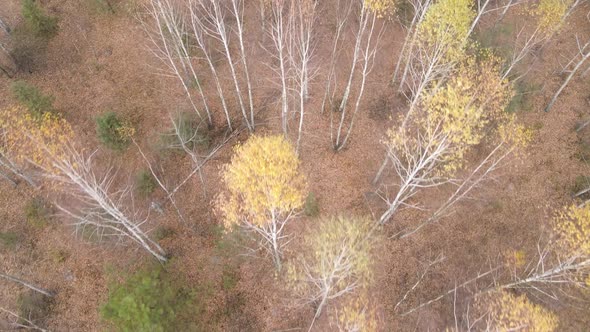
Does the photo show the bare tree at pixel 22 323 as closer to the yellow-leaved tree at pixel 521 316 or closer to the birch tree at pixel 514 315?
the birch tree at pixel 514 315

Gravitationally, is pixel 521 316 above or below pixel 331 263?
below

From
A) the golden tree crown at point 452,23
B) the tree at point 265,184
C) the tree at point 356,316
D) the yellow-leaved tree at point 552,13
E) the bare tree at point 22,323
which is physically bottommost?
the tree at point 356,316

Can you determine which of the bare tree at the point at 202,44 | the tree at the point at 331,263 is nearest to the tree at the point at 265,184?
the tree at the point at 331,263

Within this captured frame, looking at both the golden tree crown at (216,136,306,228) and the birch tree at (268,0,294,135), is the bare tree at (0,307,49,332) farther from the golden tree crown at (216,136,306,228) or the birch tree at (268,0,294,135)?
the birch tree at (268,0,294,135)

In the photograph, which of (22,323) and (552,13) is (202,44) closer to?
(22,323)

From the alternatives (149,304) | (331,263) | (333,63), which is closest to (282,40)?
(333,63)

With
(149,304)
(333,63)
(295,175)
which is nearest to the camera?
(149,304)

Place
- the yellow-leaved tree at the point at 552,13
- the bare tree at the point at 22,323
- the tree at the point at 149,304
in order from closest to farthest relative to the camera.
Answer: the tree at the point at 149,304
the bare tree at the point at 22,323
the yellow-leaved tree at the point at 552,13

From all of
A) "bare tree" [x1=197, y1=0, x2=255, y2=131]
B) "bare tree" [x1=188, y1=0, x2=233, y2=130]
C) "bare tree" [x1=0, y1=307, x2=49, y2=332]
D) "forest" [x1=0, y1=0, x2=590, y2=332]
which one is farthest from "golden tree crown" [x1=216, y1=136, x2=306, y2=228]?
"bare tree" [x1=0, y1=307, x2=49, y2=332]
